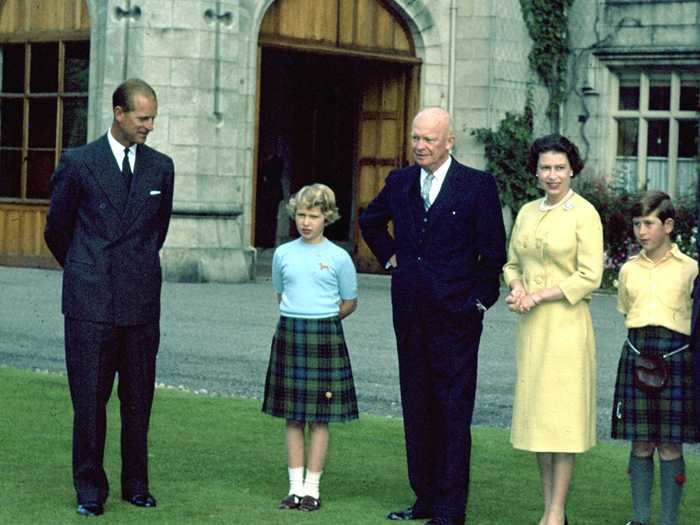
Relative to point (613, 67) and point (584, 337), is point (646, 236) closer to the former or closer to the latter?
point (584, 337)

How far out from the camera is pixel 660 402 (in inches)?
295

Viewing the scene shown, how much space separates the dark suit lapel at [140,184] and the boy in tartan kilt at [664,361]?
7.27 ft

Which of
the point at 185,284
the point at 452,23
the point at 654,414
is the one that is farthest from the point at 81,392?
the point at 452,23

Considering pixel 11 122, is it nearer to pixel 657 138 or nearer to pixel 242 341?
pixel 657 138

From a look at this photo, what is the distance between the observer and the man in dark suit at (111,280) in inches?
313

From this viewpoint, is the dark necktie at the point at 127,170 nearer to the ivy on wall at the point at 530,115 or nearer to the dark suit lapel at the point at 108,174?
the dark suit lapel at the point at 108,174

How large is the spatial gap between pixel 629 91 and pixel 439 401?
1839cm

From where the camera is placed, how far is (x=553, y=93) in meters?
25.7

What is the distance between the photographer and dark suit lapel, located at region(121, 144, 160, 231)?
26.3ft

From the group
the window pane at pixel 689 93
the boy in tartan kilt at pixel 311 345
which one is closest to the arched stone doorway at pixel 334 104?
the window pane at pixel 689 93

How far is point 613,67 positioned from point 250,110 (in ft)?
20.1

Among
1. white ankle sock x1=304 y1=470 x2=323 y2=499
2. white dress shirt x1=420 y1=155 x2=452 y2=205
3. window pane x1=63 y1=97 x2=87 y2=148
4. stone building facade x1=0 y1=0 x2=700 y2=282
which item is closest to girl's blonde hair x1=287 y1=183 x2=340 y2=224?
white dress shirt x1=420 y1=155 x2=452 y2=205

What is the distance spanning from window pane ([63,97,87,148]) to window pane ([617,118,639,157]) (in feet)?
25.7

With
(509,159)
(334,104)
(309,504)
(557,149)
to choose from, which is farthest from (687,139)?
(557,149)
